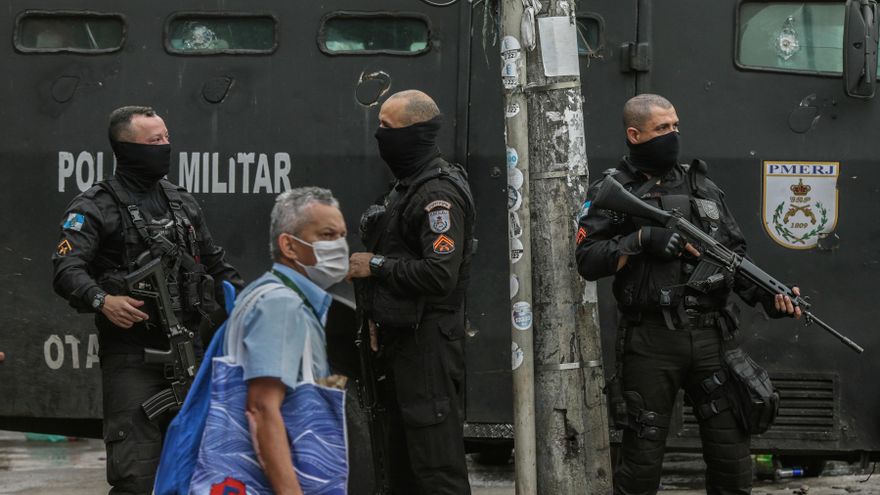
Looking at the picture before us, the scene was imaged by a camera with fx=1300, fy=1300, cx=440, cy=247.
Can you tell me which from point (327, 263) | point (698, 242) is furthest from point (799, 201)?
point (327, 263)

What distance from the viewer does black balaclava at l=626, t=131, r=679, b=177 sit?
502cm

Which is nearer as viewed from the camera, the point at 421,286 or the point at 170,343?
the point at 421,286

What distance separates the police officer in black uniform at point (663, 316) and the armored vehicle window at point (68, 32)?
240 centimetres

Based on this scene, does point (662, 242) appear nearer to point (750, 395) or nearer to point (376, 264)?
point (750, 395)

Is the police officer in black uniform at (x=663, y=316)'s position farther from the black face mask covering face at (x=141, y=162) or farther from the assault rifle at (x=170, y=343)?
the black face mask covering face at (x=141, y=162)

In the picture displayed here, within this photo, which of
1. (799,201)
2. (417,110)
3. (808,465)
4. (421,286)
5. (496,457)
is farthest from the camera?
(496,457)

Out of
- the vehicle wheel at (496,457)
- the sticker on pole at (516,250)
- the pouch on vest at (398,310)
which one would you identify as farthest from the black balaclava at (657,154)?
the vehicle wheel at (496,457)

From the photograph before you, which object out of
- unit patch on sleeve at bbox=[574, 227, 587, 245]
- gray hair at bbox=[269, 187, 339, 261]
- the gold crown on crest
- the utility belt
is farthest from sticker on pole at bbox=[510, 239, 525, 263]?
gray hair at bbox=[269, 187, 339, 261]

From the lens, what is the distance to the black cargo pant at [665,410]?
4.99 m

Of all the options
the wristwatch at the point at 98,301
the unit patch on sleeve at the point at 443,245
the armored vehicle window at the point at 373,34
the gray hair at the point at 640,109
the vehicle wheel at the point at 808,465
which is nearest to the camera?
the unit patch on sleeve at the point at 443,245

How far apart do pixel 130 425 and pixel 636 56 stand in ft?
8.90

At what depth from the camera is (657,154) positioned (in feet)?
16.5

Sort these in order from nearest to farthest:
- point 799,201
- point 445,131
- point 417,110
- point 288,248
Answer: point 288,248 < point 417,110 < point 799,201 < point 445,131

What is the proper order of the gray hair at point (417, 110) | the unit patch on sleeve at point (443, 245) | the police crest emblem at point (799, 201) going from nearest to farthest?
the unit patch on sleeve at point (443, 245) < the gray hair at point (417, 110) < the police crest emblem at point (799, 201)
